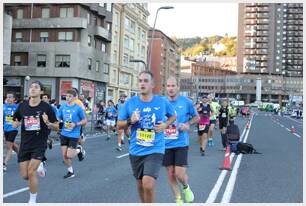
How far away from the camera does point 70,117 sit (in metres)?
9.59

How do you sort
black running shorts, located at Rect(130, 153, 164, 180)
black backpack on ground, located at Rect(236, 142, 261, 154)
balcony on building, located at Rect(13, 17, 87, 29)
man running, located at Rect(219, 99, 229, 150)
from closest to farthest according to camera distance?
black running shorts, located at Rect(130, 153, 164, 180), black backpack on ground, located at Rect(236, 142, 261, 154), man running, located at Rect(219, 99, 229, 150), balcony on building, located at Rect(13, 17, 87, 29)

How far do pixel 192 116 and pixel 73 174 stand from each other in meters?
3.31

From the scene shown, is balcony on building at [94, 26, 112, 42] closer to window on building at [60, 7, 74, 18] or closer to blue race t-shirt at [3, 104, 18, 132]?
window on building at [60, 7, 74, 18]

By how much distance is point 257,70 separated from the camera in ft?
535

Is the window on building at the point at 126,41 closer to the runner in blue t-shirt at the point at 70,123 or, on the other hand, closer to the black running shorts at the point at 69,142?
the runner in blue t-shirt at the point at 70,123

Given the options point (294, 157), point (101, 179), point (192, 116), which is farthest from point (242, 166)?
point (192, 116)

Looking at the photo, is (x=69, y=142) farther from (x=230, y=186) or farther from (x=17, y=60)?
(x=17, y=60)

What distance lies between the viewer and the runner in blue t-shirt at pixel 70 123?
956 cm

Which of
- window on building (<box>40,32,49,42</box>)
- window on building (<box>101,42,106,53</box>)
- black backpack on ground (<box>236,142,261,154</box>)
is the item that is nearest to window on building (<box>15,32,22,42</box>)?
window on building (<box>40,32,49,42</box>)

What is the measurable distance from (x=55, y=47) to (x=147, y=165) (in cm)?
4502

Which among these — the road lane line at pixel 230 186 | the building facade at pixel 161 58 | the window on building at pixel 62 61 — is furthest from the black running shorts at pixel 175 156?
the building facade at pixel 161 58

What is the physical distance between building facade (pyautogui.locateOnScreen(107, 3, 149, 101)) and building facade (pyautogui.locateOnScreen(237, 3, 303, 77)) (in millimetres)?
91332

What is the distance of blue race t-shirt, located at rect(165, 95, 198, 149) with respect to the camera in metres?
6.98

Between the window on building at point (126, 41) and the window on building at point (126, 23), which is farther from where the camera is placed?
the window on building at point (126, 41)
